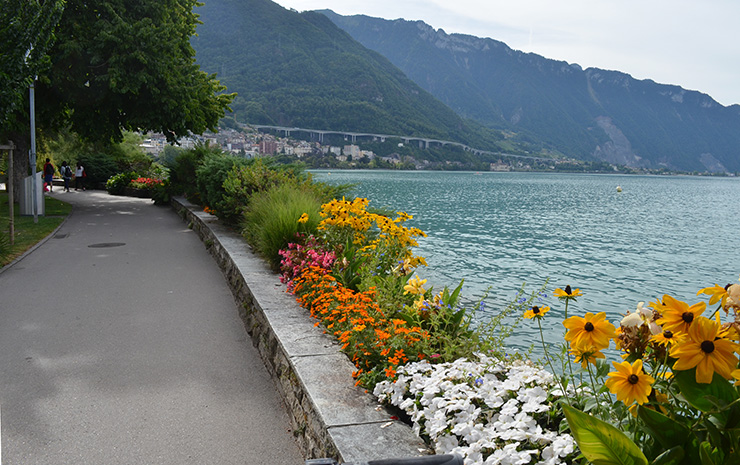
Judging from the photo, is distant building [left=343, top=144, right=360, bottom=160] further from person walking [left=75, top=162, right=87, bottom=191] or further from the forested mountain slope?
person walking [left=75, top=162, right=87, bottom=191]

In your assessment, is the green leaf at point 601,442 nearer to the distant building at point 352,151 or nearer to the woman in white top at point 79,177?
the woman in white top at point 79,177

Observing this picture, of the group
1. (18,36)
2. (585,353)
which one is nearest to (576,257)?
(18,36)

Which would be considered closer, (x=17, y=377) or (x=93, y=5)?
(x=17, y=377)

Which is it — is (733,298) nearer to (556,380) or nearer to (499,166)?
(556,380)

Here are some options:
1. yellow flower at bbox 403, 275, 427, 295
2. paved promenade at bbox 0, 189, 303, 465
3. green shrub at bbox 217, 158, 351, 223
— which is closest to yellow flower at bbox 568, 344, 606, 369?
paved promenade at bbox 0, 189, 303, 465

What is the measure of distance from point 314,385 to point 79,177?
32.4 meters

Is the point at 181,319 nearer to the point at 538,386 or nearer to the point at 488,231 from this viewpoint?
the point at 538,386

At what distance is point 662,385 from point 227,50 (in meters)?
162

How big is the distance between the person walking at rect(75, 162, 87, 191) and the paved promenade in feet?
79.5

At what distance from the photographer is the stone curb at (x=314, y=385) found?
10.2 feet

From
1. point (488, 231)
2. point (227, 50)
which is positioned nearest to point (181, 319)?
point (488, 231)

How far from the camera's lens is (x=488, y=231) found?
2612 cm

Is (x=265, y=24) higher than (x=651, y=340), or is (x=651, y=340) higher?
(x=265, y=24)

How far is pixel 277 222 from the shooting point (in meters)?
8.21
